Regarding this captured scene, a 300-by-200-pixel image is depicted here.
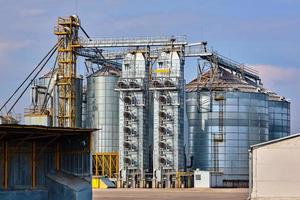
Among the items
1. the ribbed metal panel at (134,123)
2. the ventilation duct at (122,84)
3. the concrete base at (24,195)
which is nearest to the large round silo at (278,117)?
the ribbed metal panel at (134,123)

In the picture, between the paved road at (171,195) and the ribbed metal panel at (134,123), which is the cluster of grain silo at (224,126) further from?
the paved road at (171,195)

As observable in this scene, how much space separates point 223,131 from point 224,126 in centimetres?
77

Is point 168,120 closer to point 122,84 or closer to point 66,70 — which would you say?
point 122,84

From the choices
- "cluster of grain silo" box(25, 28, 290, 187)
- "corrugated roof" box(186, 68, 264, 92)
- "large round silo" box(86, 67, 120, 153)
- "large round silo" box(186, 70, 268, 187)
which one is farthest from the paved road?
"corrugated roof" box(186, 68, 264, 92)

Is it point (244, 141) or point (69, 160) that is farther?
point (244, 141)

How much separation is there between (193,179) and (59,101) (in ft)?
68.8

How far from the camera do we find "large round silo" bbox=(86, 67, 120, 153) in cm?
10556

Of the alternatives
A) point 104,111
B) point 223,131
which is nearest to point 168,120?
point 223,131

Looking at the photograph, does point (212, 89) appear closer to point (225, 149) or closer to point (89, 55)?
point (225, 149)

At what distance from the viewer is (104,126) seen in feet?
348

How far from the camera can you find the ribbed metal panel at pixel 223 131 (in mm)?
104688

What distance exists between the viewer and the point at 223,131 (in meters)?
105

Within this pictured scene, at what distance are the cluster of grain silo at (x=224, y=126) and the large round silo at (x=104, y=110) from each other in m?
10.7

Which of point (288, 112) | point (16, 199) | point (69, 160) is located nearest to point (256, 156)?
point (69, 160)
